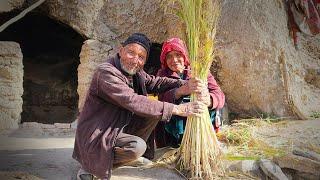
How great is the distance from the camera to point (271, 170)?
311cm

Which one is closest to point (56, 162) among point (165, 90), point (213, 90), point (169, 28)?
point (165, 90)

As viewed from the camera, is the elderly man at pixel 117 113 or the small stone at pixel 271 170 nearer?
the elderly man at pixel 117 113

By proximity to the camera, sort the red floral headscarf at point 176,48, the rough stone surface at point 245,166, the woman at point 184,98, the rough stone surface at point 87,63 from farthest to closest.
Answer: the rough stone surface at point 87,63 < the red floral headscarf at point 176,48 < the woman at point 184,98 < the rough stone surface at point 245,166

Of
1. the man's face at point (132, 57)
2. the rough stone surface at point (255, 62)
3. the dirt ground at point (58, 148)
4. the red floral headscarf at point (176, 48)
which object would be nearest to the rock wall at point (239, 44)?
the rough stone surface at point (255, 62)

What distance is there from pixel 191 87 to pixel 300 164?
3.46ft

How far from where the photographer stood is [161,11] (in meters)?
4.96

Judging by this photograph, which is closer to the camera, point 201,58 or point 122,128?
point 122,128

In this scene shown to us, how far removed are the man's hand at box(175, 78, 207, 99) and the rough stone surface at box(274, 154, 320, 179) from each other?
89cm

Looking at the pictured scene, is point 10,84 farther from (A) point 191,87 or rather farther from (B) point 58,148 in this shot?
(A) point 191,87

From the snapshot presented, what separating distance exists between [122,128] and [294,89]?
2771 millimetres

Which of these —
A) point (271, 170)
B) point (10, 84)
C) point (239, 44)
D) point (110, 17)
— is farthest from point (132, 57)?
point (110, 17)

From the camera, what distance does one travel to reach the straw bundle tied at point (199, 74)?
117 inches

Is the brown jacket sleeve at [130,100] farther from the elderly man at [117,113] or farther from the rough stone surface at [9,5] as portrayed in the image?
the rough stone surface at [9,5]

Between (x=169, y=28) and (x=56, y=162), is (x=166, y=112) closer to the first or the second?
(x=56, y=162)
